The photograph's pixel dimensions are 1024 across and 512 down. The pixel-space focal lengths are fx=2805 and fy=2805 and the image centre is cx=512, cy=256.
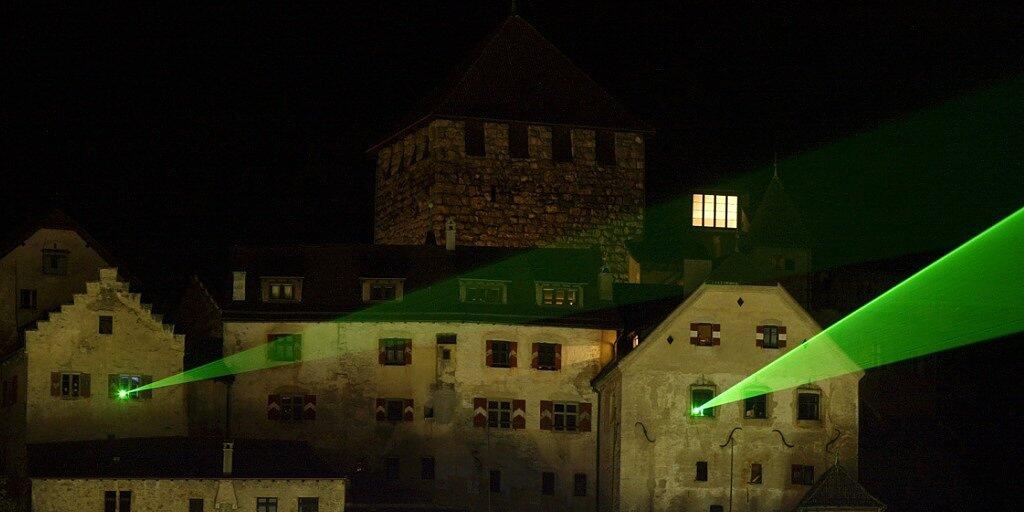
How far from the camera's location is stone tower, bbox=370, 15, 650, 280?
320ft

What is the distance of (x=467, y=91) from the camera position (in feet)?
324

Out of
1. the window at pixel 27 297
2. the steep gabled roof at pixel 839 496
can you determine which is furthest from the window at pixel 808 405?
the window at pixel 27 297

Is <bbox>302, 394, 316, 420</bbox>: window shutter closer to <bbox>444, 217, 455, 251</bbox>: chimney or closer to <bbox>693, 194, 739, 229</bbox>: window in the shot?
<bbox>444, 217, 455, 251</bbox>: chimney

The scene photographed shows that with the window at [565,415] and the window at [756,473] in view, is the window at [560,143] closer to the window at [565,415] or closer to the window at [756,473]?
the window at [565,415]

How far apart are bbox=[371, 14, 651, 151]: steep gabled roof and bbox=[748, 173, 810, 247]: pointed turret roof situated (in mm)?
7729

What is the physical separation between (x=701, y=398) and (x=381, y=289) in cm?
1160

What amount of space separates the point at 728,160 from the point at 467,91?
15.7 meters

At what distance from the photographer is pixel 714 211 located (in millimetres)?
104062

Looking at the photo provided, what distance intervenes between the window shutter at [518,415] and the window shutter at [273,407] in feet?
23.4

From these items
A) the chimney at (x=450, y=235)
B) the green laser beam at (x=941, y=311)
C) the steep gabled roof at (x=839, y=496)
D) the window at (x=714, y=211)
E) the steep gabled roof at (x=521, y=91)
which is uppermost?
the steep gabled roof at (x=521, y=91)

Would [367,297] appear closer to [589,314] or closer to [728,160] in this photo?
[589,314]

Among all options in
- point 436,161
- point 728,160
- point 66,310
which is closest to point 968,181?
point 728,160

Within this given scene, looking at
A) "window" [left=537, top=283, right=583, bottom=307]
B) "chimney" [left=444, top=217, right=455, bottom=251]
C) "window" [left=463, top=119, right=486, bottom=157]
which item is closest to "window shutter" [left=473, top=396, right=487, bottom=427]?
"window" [left=537, top=283, right=583, bottom=307]

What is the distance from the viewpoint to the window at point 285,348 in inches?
3369
